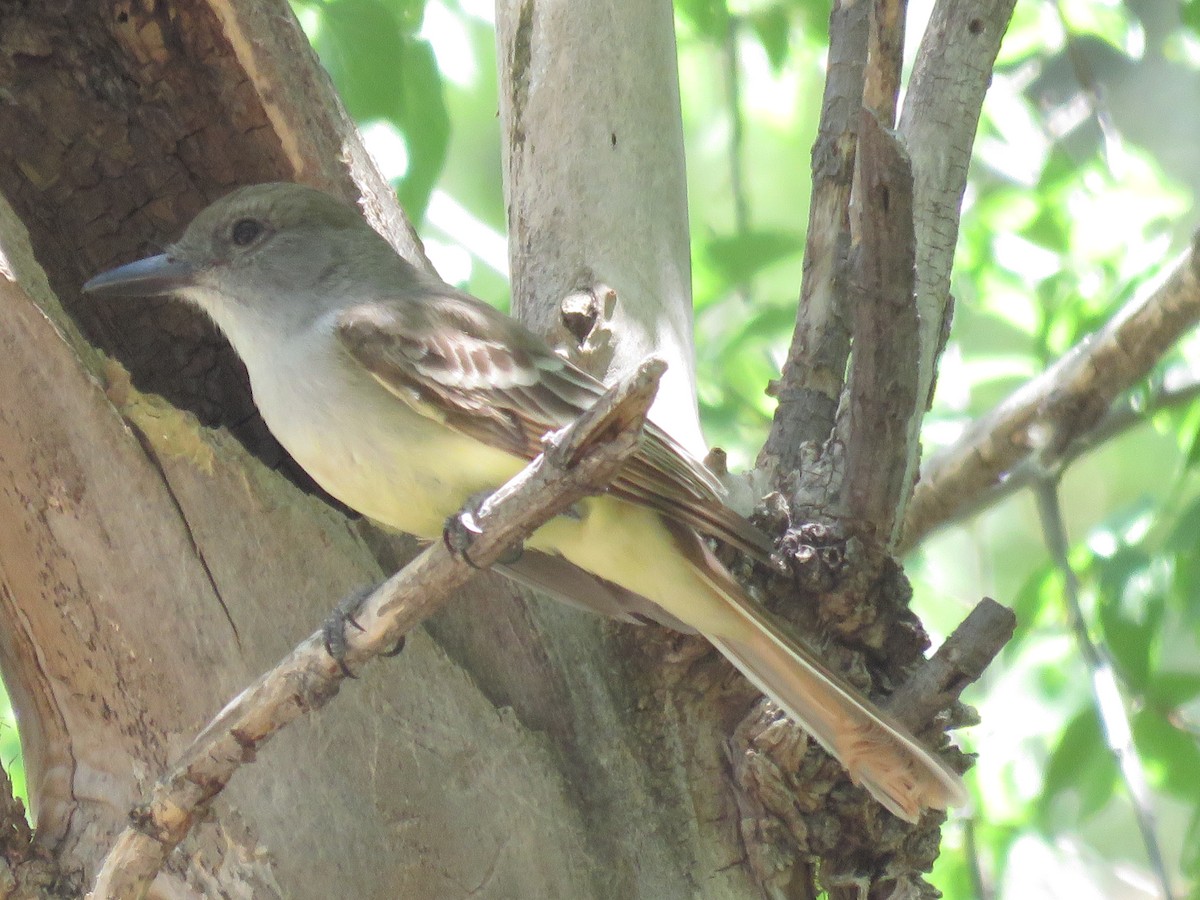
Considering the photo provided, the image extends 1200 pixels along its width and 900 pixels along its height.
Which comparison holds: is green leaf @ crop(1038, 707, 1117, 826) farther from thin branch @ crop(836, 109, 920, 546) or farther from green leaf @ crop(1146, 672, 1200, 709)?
thin branch @ crop(836, 109, 920, 546)

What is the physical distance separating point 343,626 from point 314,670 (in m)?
0.20

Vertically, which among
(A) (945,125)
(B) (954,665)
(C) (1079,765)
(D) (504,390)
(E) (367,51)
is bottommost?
(D) (504,390)

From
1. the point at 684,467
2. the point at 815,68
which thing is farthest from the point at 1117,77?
the point at 684,467

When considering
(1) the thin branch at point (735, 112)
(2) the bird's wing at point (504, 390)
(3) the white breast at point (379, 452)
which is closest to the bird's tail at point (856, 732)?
(2) the bird's wing at point (504, 390)

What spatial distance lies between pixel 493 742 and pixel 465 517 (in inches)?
24.7

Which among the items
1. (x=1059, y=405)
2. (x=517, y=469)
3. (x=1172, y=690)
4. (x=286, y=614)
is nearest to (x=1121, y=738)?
(x=1172, y=690)

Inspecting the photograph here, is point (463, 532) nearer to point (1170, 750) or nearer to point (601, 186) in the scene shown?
point (601, 186)

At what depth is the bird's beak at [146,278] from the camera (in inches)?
132

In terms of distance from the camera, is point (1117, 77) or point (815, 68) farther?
point (815, 68)

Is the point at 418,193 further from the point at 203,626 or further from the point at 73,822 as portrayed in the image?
the point at 73,822

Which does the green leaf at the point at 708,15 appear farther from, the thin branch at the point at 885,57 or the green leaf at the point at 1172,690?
the green leaf at the point at 1172,690

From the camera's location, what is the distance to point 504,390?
3051 millimetres

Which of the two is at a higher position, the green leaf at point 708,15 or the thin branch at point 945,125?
the green leaf at point 708,15

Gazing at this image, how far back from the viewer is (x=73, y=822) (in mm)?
2730
